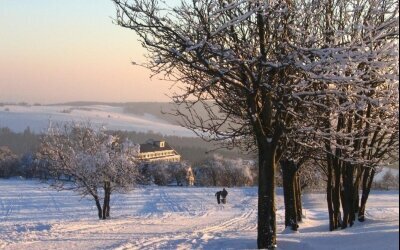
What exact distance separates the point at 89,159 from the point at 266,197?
26.7m

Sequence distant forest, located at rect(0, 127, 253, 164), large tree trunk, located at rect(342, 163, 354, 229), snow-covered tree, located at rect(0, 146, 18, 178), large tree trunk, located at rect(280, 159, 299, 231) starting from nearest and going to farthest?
large tree trunk, located at rect(342, 163, 354, 229) < large tree trunk, located at rect(280, 159, 299, 231) < snow-covered tree, located at rect(0, 146, 18, 178) < distant forest, located at rect(0, 127, 253, 164)

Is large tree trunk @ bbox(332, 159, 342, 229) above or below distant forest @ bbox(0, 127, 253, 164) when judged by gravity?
below

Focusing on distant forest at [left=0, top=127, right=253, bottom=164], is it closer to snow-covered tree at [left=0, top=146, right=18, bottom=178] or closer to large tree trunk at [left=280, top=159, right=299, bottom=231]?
snow-covered tree at [left=0, top=146, right=18, bottom=178]

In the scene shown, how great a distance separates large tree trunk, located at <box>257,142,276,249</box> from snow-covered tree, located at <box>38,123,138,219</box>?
2555cm

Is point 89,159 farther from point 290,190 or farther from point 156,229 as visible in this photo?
point 290,190

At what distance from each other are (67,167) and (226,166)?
2802 inches

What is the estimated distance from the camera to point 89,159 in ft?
120

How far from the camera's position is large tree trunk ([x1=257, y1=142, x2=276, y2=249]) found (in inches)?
444

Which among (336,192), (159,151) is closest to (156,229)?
(336,192)

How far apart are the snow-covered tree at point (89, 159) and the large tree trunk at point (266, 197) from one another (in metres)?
Result: 25.5

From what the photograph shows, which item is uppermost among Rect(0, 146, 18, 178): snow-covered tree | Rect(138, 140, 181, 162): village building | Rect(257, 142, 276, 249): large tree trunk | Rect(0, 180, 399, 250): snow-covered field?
Rect(138, 140, 181, 162): village building

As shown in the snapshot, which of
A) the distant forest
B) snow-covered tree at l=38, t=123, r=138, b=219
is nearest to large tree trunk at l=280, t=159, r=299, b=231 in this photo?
snow-covered tree at l=38, t=123, r=138, b=219

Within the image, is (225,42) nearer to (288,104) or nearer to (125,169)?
(288,104)

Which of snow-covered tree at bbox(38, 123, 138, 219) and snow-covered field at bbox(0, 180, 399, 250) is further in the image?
snow-covered tree at bbox(38, 123, 138, 219)
